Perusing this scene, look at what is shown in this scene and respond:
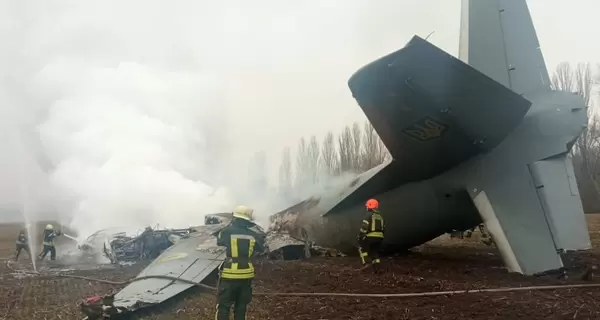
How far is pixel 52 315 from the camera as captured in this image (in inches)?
339

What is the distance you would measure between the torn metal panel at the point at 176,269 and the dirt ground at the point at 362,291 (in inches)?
9.0

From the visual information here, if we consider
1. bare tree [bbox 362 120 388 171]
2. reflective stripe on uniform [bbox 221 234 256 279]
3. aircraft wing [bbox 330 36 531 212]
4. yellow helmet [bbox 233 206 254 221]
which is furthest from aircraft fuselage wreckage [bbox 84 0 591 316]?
bare tree [bbox 362 120 388 171]

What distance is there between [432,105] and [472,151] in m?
1.92

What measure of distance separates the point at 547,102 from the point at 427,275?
4.21 m

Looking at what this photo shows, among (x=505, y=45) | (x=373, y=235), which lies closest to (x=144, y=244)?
(x=373, y=235)

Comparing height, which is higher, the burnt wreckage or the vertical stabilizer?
the vertical stabilizer

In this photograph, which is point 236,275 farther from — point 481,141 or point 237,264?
point 481,141

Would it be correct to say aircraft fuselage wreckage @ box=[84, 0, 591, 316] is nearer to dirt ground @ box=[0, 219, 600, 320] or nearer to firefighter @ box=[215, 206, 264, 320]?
dirt ground @ box=[0, 219, 600, 320]

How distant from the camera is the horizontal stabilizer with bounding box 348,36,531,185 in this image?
8828 mm

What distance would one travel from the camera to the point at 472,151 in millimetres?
10961

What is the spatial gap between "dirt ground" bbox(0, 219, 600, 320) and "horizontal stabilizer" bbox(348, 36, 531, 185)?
2.49m

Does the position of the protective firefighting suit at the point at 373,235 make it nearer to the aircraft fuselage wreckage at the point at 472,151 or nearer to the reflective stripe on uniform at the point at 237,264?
the aircraft fuselage wreckage at the point at 472,151

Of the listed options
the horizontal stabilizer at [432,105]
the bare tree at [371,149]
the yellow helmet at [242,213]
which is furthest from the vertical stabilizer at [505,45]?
the bare tree at [371,149]

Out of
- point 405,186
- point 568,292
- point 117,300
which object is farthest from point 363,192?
point 117,300
